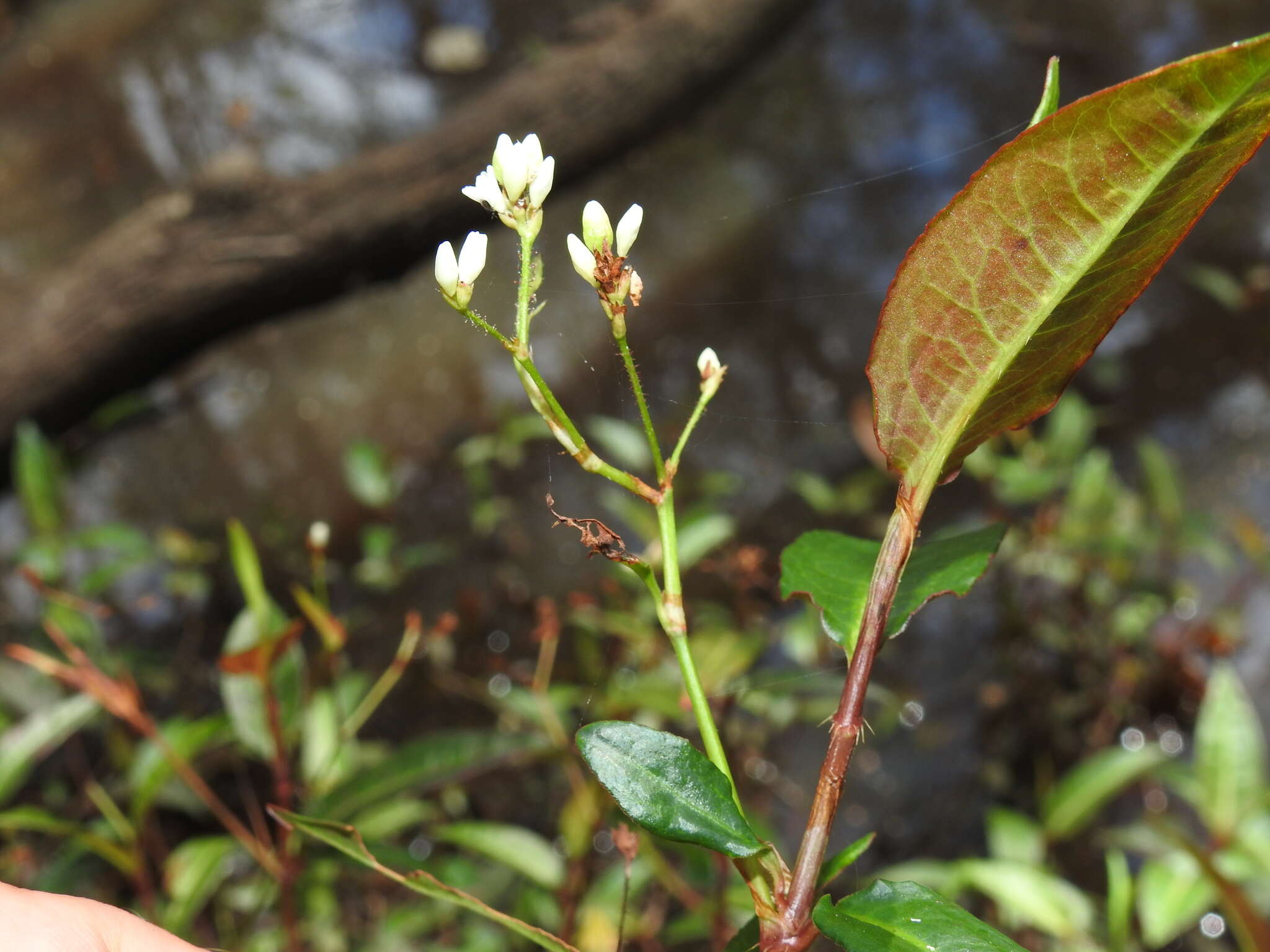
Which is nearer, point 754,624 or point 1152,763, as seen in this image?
point 1152,763

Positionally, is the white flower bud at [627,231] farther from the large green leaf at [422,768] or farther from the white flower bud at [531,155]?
the large green leaf at [422,768]

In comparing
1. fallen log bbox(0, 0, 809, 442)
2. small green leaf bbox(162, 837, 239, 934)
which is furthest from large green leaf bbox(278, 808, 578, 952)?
fallen log bbox(0, 0, 809, 442)

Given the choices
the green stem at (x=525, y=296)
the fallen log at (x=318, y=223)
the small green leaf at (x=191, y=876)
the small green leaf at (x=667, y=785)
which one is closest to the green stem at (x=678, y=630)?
the small green leaf at (x=667, y=785)

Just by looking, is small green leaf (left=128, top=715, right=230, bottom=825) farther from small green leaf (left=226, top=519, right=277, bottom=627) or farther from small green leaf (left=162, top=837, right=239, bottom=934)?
small green leaf (left=226, top=519, right=277, bottom=627)

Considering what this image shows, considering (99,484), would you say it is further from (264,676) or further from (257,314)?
(264,676)

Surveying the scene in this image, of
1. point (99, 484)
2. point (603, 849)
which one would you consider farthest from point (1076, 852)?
point (99, 484)

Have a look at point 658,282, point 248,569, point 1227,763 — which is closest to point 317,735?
point 248,569
